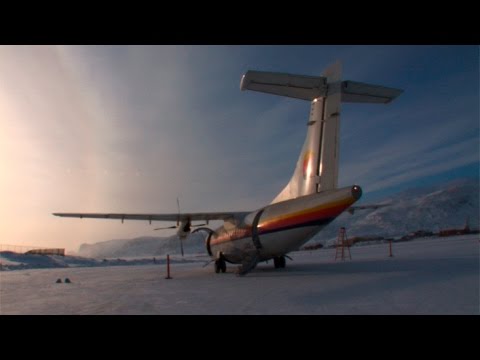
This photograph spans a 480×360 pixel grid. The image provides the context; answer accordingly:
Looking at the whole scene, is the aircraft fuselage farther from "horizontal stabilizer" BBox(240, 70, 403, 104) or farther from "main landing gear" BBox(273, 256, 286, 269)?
"horizontal stabilizer" BBox(240, 70, 403, 104)

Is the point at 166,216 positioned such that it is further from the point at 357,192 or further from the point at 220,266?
the point at 357,192

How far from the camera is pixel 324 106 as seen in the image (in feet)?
40.4

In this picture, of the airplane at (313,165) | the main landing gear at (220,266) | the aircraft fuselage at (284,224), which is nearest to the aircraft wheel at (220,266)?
the main landing gear at (220,266)

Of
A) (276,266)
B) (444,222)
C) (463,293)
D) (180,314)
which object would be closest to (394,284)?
(463,293)

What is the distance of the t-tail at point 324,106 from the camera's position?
11.9m

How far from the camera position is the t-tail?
38.9 feet

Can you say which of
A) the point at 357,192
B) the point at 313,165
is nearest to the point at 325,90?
the point at 313,165

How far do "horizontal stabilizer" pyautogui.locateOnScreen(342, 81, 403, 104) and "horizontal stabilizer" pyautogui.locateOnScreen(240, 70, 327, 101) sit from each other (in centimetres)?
82

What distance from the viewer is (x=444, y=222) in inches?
4889

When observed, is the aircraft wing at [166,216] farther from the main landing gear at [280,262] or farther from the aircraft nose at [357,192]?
the aircraft nose at [357,192]

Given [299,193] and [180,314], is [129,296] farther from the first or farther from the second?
[299,193]

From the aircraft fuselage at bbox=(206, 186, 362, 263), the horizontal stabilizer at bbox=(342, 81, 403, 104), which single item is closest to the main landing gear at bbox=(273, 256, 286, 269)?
the aircraft fuselage at bbox=(206, 186, 362, 263)

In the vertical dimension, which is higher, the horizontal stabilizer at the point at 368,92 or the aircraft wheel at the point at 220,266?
the horizontal stabilizer at the point at 368,92

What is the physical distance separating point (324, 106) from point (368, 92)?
164cm
